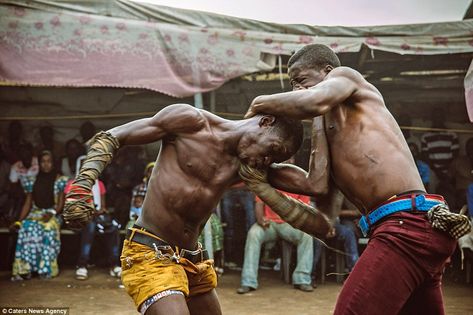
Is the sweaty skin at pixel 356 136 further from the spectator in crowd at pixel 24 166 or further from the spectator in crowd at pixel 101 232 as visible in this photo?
the spectator in crowd at pixel 24 166

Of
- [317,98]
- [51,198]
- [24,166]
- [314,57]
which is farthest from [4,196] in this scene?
[317,98]

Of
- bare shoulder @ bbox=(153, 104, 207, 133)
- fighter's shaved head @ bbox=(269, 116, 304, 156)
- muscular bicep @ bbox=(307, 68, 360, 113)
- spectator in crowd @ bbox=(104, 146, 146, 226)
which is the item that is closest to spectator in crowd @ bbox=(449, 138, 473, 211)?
spectator in crowd @ bbox=(104, 146, 146, 226)

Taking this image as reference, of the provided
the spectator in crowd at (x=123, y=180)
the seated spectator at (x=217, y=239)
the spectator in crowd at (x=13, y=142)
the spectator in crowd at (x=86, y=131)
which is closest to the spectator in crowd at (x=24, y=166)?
the spectator in crowd at (x=13, y=142)

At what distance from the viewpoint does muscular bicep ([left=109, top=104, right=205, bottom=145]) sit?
10.8 feet

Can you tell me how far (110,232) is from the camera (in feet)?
26.4

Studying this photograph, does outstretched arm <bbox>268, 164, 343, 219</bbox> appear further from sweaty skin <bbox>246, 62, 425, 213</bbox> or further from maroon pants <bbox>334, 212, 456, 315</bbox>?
maroon pants <bbox>334, 212, 456, 315</bbox>

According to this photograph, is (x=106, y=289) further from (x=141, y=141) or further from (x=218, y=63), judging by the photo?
(x=141, y=141)

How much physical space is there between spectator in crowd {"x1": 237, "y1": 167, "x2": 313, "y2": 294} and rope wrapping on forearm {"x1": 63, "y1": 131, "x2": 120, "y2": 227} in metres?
4.28

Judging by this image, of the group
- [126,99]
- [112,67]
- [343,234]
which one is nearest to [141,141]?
[112,67]

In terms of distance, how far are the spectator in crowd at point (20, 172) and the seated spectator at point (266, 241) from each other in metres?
3.55

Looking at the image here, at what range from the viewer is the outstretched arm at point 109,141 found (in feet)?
9.34

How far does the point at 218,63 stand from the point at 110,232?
9.79ft

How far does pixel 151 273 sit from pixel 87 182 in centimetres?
69

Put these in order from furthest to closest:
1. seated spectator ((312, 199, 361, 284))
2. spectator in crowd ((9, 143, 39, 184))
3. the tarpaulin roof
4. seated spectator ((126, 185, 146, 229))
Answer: spectator in crowd ((9, 143, 39, 184)), seated spectator ((126, 185, 146, 229)), seated spectator ((312, 199, 361, 284)), the tarpaulin roof
